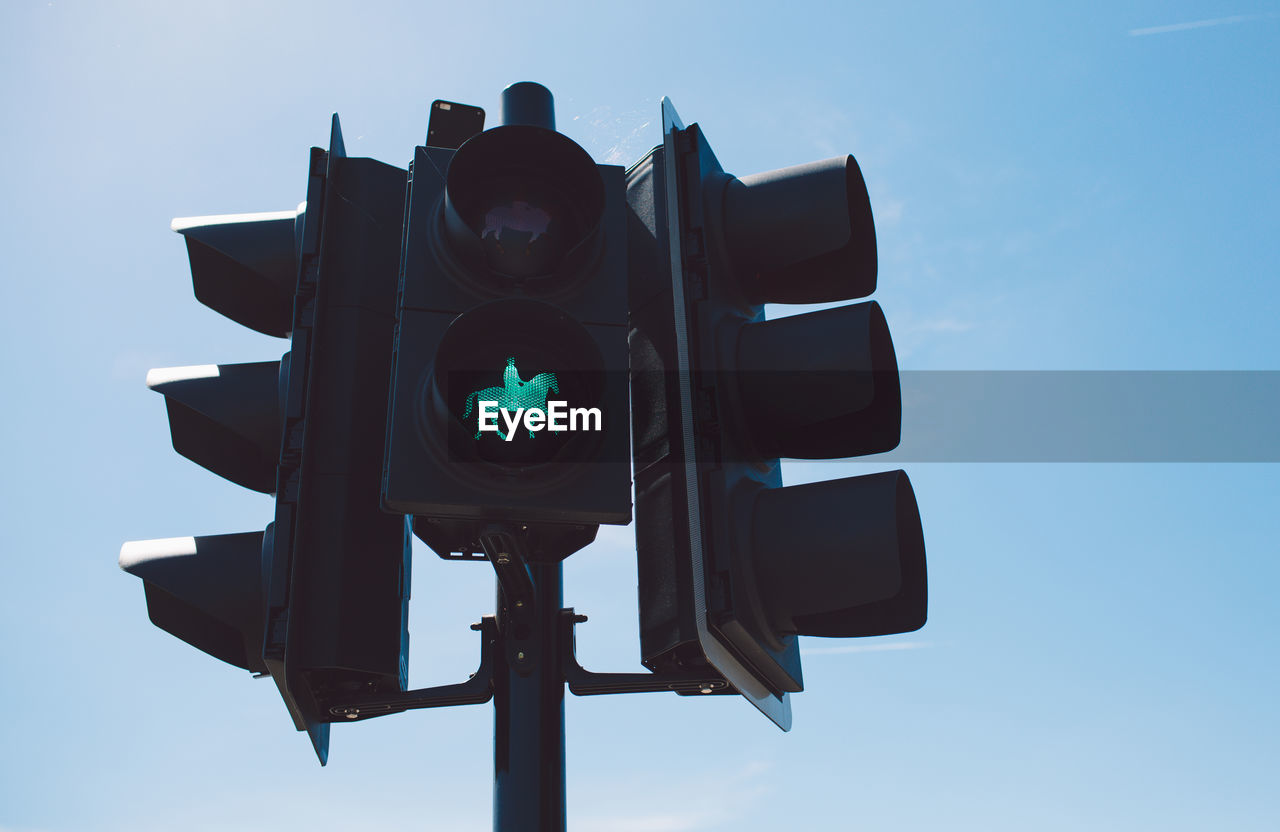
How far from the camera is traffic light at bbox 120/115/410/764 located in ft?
10.6

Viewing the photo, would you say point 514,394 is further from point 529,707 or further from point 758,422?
point 529,707

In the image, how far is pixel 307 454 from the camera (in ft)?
10.8

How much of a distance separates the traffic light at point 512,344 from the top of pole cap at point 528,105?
18cm

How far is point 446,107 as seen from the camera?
12.9ft

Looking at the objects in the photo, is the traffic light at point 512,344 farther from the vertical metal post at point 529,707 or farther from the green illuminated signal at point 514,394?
the vertical metal post at point 529,707

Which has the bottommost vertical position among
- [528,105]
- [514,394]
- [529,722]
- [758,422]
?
[529,722]

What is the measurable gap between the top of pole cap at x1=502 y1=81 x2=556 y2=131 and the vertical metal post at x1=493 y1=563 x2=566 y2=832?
1.45m

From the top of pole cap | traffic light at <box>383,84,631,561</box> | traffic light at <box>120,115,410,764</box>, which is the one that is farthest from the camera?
the top of pole cap

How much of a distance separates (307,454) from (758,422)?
4.43 ft

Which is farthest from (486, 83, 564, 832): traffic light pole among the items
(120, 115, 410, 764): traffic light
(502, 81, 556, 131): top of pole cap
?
(120, 115, 410, 764): traffic light

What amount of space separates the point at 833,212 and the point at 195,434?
2.19 m

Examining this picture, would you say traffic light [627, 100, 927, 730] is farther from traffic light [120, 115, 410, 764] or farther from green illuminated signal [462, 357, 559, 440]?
traffic light [120, 115, 410, 764]

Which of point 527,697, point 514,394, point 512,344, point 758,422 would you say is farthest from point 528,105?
point 527,697

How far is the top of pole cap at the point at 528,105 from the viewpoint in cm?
341
